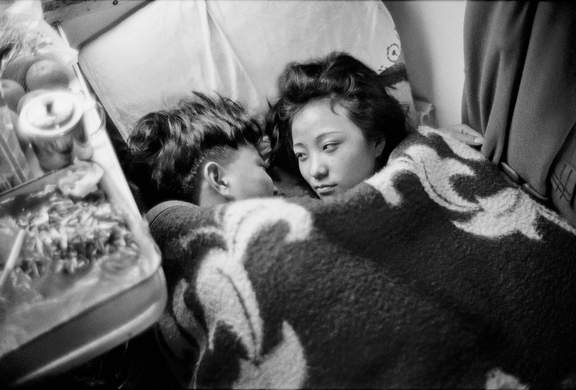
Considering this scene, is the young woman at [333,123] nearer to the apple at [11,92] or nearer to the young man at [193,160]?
the young man at [193,160]

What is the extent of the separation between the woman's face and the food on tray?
0.56 m

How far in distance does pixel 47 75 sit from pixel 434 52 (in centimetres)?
114

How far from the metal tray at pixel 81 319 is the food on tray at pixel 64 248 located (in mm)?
16

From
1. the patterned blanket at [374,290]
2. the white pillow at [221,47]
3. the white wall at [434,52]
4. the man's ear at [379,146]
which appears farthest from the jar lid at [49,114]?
the white wall at [434,52]

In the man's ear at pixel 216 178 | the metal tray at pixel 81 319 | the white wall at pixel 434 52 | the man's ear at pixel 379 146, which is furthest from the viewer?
the white wall at pixel 434 52

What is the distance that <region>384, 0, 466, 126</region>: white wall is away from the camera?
1433 mm

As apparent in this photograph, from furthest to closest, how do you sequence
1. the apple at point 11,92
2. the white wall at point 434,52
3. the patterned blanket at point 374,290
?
the white wall at point 434,52
the apple at point 11,92
the patterned blanket at point 374,290

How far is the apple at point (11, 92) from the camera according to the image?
0.95 meters

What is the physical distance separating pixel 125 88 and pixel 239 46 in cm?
35

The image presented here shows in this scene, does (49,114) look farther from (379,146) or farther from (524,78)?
(524,78)

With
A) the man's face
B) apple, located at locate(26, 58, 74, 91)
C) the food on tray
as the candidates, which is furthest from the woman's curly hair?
the food on tray

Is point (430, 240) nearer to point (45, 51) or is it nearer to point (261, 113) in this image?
point (261, 113)

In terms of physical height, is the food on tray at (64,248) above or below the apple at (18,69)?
below

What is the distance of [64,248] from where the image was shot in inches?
28.5
